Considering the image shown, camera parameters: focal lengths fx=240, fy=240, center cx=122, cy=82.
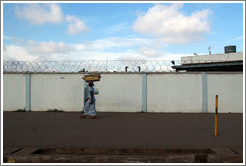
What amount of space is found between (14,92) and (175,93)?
885cm

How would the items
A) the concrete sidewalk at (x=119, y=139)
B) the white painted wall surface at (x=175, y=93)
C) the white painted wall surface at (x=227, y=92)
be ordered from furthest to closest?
the white painted wall surface at (x=175, y=93)
the white painted wall surface at (x=227, y=92)
the concrete sidewalk at (x=119, y=139)

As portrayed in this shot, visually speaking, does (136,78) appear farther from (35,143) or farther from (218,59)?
(218,59)

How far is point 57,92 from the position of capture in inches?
523

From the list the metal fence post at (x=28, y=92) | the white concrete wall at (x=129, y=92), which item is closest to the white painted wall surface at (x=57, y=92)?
the white concrete wall at (x=129, y=92)

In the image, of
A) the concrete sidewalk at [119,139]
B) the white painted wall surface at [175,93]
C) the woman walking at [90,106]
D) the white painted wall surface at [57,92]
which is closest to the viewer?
the concrete sidewalk at [119,139]

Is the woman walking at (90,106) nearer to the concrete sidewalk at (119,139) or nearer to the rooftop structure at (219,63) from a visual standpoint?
the concrete sidewalk at (119,139)

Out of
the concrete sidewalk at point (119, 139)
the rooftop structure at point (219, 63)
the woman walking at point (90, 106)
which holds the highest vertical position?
the rooftop structure at point (219, 63)

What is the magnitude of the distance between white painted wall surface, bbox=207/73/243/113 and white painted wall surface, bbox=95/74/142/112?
12.6 feet

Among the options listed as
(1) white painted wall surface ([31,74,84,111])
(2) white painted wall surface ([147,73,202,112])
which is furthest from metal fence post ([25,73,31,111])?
(2) white painted wall surface ([147,73,202,112])

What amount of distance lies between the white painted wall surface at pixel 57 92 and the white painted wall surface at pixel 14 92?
0.55m

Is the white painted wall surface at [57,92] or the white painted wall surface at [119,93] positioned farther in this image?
the white painted wall surface at [57,92]

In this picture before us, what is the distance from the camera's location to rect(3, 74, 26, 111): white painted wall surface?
13.2m

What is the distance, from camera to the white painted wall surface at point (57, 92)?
43.2 ft

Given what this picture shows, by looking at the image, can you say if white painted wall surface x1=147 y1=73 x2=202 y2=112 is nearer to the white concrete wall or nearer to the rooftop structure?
the white concrete wall
